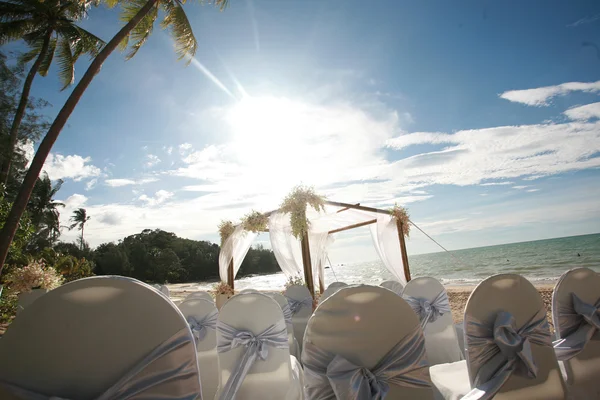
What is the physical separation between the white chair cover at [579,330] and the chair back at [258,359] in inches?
58.9

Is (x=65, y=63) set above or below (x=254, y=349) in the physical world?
above

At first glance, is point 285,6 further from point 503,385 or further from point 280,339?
point 503,385

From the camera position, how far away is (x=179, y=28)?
7.65 meters

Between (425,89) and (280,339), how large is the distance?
7.24 m

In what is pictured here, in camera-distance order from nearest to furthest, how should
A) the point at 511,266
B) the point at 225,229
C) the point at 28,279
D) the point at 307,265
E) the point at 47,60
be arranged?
the point at 28,279
the point at 307,265
the point at 225,229
the point at 47,60
the point at 511,266

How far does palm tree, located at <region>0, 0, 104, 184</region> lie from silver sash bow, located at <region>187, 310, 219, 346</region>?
9.59 meters

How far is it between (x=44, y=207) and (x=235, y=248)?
21499 mm

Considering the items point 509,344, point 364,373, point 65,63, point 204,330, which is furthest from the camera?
point 65,63

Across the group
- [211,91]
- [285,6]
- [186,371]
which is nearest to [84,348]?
[186,371]

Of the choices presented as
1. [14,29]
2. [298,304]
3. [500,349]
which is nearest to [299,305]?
[298,304]

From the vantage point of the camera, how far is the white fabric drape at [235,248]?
26.7 ft

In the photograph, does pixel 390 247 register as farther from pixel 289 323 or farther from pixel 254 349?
pixel 254 349

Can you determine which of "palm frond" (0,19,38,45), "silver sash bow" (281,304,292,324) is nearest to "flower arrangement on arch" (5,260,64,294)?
"silver sash bow" (281,304,292,324)

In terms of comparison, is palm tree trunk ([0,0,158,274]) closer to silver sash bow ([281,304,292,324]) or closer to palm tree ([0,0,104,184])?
palm tree ([0,0,104,184])
